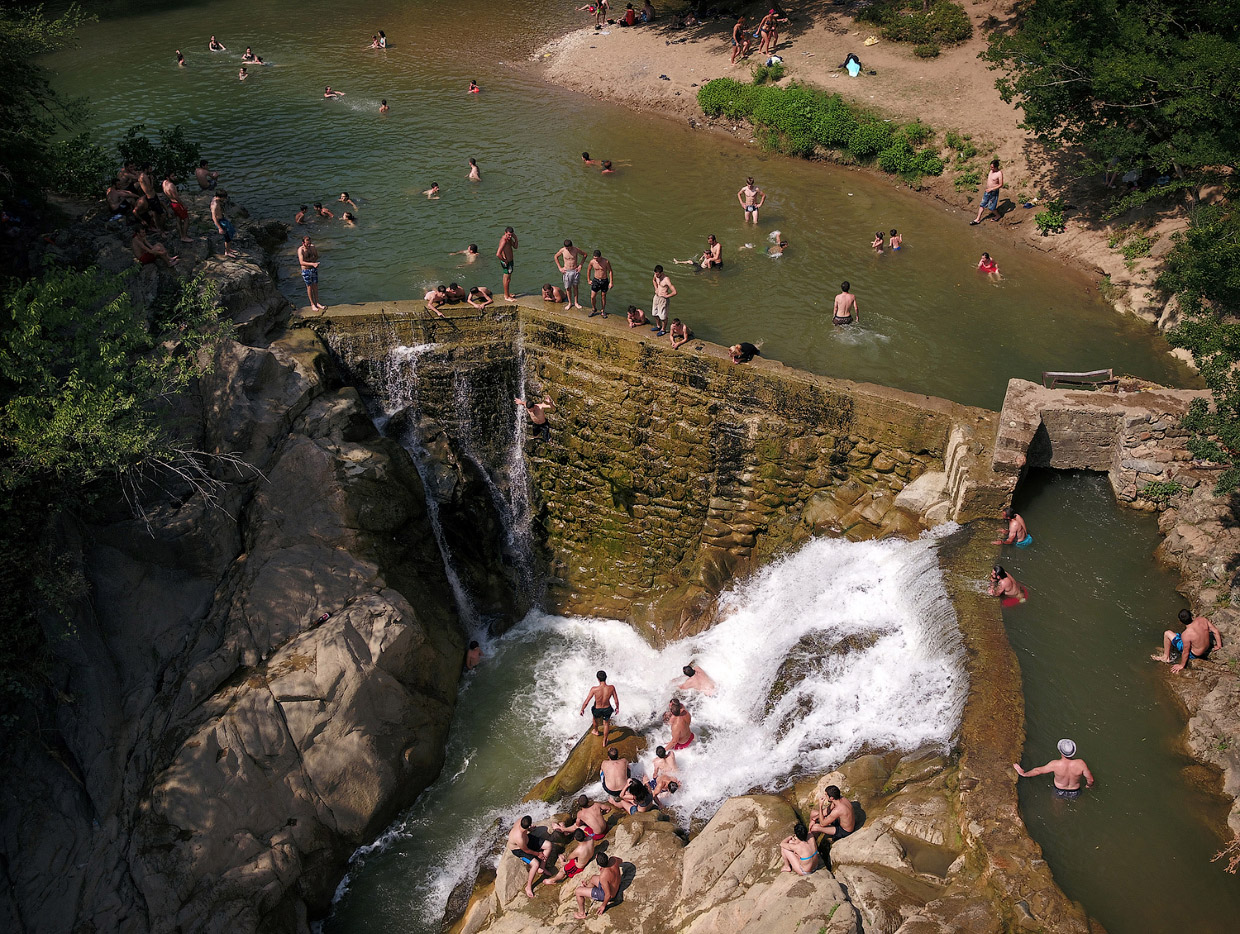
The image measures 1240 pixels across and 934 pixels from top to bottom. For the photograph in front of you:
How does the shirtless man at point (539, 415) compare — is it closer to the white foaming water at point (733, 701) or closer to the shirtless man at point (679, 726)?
the white foaming water at point (733, 701)

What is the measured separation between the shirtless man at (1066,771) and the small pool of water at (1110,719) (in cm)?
12

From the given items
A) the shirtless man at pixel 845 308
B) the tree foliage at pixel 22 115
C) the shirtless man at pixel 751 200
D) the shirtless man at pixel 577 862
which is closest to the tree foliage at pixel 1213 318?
the shirtless man at pixel 845 308

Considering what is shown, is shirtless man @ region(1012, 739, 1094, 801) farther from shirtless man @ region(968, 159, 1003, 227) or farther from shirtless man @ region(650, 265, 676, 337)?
shirtless man @ region(968, 159, 1003, 227)

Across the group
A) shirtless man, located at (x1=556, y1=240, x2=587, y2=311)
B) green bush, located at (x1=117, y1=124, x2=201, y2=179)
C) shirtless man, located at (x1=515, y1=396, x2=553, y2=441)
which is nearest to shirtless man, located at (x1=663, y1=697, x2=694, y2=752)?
shirtless man, located at (x1=515, y1=396, x2=553, y2=441)

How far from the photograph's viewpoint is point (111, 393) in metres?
12.6

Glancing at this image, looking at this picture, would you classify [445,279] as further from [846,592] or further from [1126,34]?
[1126,34]

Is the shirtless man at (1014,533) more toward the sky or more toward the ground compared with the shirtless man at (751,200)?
more toward the ground

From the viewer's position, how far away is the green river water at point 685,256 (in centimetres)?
1073

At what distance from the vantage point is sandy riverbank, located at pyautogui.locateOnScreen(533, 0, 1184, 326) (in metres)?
20.1

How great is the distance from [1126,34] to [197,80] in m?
30.5

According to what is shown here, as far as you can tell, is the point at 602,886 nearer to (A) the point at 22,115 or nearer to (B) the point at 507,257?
(B) the point at 507,257

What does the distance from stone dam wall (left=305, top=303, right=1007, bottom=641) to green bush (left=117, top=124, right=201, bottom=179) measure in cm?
651

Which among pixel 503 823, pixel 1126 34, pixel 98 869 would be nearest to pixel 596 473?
pixel 503 823

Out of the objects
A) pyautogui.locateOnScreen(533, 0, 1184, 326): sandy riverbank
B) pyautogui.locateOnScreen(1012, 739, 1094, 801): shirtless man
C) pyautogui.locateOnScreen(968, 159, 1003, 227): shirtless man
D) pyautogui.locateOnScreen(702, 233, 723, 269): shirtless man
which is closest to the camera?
pyautogui.locateOnScreen(1012, 739, 1094, 801): shirtless man
